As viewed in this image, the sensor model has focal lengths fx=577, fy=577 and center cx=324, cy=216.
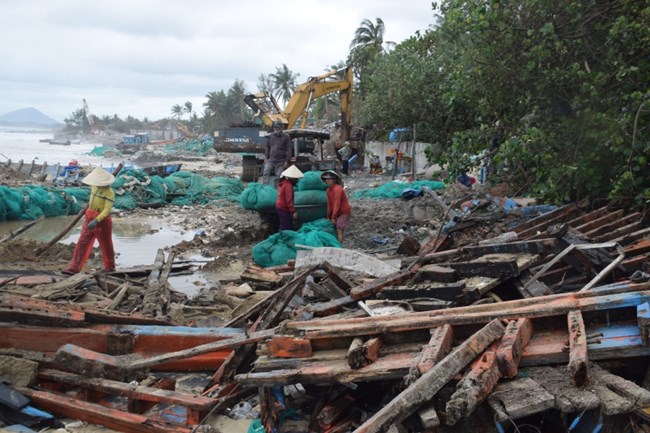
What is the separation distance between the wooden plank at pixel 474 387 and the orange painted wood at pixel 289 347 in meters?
1.19

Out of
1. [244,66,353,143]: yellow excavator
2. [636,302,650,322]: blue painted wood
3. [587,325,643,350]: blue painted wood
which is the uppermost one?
[244,66,353,143]: yellow excavator

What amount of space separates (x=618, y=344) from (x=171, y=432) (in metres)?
2.86

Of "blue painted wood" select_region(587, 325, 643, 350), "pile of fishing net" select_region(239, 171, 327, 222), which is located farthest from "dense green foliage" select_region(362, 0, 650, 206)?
"blue painted wood" select_region(587, 325, 643, 350)

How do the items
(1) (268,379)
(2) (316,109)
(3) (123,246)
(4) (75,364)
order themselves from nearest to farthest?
1. (1) (268,379)
2. (4) (75,364)
3. (3) (123,246)
4. (2) (316,109)

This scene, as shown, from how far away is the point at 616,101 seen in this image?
7.36 metres

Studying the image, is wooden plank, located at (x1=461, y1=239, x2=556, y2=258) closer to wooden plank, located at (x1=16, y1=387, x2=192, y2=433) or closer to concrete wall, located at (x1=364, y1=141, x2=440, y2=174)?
wooden plank, located at (x1=16, y1=387, x2=192, y2=433)

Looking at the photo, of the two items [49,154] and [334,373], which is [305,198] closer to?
[334,373]

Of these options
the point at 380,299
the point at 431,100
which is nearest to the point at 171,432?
the point at 380,299

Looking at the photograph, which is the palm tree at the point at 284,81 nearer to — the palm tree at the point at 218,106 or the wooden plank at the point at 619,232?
the palm tree at the point at 218,106

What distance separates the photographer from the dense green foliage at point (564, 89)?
6887 mm

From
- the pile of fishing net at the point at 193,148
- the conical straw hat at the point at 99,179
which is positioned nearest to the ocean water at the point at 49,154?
the pile of fishing net at the point at 193,148

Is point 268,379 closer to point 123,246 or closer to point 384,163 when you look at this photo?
point 123,246

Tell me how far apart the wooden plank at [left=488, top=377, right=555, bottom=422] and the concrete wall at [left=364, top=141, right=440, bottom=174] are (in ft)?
62.2

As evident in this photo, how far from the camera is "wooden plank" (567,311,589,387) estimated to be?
2.81 m
